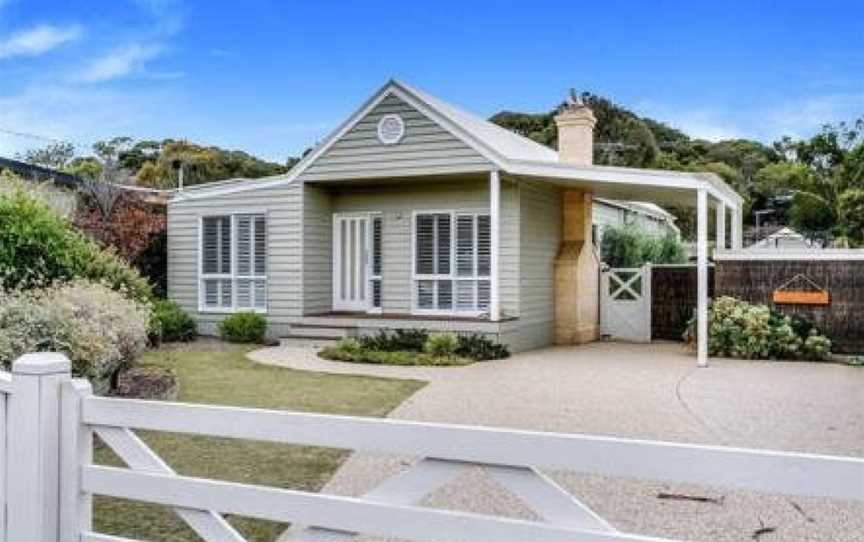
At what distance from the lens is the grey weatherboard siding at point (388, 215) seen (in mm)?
16062

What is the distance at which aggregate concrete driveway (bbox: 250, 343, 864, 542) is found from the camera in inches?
217

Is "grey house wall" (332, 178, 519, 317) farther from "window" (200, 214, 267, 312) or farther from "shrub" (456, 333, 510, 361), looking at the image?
→ "window" (200, 214, 267, 312)

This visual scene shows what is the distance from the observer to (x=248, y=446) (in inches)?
285

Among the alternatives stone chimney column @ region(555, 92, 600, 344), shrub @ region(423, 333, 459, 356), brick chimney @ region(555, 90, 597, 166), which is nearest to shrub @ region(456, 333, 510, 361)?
shrub @ region(423, 333, 459, 356)

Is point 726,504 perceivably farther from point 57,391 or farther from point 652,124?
point 652,124

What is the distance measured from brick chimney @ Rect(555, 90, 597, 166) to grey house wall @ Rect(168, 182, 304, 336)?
5.98 metres

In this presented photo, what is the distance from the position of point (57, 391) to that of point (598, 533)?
2120mm

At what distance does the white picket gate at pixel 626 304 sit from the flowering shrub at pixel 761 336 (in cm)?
301

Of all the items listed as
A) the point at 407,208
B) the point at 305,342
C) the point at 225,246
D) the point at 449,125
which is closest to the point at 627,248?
the point at 407,208

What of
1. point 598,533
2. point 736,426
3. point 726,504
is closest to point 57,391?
point 598,533

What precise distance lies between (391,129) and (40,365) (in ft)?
45.4

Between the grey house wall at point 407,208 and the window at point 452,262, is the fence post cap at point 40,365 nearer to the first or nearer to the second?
the grey house wall at point 407,208

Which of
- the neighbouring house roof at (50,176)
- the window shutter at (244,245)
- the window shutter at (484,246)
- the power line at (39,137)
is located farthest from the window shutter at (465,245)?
the power line at (39,137)

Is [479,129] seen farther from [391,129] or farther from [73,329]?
[73,329]
